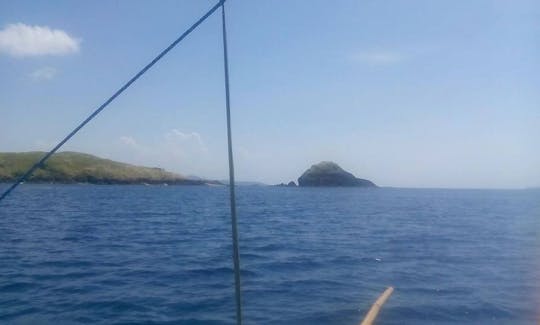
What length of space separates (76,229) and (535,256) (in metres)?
34.1

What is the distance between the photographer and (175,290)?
18.2m

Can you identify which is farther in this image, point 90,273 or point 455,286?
point 90,273

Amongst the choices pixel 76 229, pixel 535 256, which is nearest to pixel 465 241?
pixel 535 256

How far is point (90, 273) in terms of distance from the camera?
842 inches

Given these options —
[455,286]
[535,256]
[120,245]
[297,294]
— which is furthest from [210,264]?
[535,256]

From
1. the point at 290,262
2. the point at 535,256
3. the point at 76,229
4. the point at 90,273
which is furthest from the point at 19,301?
the point at 535,256

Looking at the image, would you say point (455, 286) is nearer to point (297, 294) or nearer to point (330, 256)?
point (297, 294)

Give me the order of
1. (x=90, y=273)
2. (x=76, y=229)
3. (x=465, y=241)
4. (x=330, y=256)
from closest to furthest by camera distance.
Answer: (x=90, y=273) < (x=330, y=256) < (x=465, y=241) < (x=76, y=229)

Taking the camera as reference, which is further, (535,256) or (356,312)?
(535,256)

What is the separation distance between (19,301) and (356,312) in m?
11.4

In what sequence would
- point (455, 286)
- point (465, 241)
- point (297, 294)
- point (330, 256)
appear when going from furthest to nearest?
point (465, 241)
point (330, 256)
point (455, 286)
point (297, 294)

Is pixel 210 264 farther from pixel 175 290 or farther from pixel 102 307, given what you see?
Answer: pixel 102 307

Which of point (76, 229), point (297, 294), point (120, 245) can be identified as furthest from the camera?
point (76, 229)

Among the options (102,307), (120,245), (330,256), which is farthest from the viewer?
(120,245)
